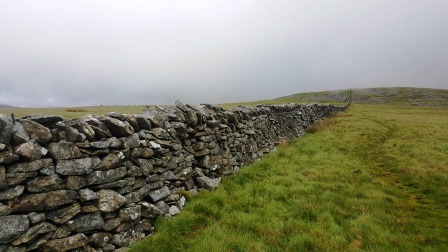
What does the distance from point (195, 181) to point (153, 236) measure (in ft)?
10.8

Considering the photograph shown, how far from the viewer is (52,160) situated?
17.9 feet

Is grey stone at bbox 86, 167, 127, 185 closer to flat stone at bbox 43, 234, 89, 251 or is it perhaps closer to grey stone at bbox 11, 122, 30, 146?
flat stone at bbox 43, 234, 89, 251

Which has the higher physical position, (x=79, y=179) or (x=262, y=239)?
(x=79, y=179)

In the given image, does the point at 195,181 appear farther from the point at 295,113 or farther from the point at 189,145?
the point at 295,113

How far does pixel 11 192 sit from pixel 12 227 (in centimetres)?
55

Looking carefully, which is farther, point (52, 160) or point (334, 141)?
point (334, 141)

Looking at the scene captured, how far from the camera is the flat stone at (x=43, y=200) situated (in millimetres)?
4961

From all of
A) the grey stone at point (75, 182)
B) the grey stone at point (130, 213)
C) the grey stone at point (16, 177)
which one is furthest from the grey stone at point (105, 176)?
the grey stone at point (16, 177)

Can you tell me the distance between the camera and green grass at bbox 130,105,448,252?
6.66m

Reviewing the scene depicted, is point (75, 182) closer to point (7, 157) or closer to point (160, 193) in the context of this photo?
point (7, 157)

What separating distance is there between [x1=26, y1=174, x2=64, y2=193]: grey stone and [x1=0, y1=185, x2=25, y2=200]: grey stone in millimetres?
134

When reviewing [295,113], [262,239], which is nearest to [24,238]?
[262,239]

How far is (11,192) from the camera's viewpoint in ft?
15.8

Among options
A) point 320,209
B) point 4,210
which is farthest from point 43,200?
Result: point 320,209
